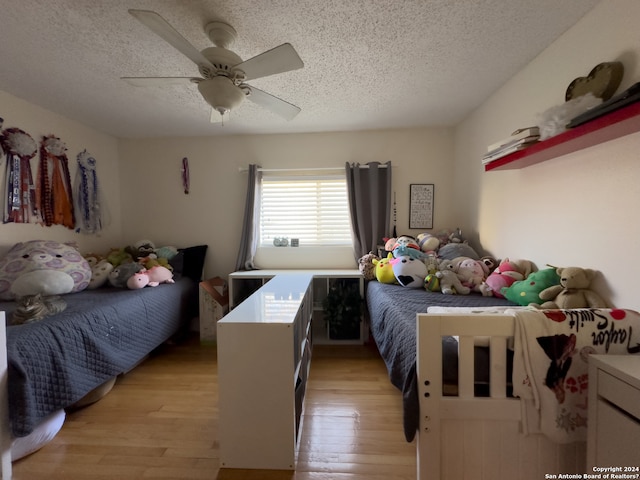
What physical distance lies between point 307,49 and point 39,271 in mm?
2304

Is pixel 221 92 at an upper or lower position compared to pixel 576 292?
upper

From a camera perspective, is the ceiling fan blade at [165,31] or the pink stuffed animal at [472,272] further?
the pink stuffed animal at [472,272]

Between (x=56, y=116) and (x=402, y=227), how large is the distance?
134 inches

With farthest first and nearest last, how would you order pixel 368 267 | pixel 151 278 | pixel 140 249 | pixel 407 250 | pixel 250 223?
pixel 250 223, pixel 140 249, pixel 368 267, pixel 151 278, pixel 407 250

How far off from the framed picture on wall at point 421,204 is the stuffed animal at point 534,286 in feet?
4.58

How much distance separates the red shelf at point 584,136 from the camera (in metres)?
0.95

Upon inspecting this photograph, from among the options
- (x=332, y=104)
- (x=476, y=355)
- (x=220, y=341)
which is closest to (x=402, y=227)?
(x=332, y=104)

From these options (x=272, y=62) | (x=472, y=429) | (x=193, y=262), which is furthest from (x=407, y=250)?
(x=193, y=262)

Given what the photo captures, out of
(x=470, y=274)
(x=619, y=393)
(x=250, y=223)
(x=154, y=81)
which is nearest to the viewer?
(x=619, y=393)

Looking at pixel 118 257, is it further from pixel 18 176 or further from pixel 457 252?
pixel 457 252

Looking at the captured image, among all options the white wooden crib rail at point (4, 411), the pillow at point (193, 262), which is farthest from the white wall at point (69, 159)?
the white wooden crib rail at point (4, 411)

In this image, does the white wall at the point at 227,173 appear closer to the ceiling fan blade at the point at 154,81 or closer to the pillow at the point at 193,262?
the pillow at the point at 193,262

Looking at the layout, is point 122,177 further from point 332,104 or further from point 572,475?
point 572,475

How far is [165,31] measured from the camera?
106 centimetres
